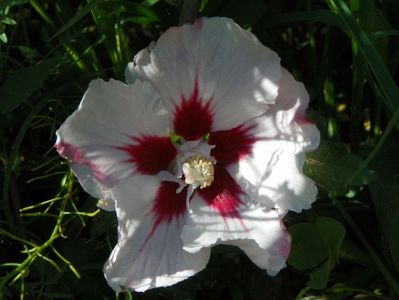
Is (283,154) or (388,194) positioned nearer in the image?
(283,154)

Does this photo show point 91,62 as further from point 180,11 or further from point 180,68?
point 180,68

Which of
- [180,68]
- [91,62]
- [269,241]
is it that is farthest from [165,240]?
[91,62]

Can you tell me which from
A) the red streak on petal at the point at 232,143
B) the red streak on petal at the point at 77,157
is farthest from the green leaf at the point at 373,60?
the red streak on petal at the point at 77,157

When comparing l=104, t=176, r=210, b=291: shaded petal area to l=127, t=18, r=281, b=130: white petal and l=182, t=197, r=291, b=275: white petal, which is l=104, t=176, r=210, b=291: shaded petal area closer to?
l=182, t=197, r=291, b=275: white petal

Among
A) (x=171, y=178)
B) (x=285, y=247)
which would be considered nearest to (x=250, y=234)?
(x=285, y=247)

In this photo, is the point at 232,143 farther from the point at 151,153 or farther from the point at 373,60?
the point at 373,60

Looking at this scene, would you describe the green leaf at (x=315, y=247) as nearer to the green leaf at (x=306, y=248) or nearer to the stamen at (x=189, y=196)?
the green leaf at (x=306, y=248)

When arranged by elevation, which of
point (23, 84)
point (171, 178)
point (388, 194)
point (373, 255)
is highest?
point (23, 84)
